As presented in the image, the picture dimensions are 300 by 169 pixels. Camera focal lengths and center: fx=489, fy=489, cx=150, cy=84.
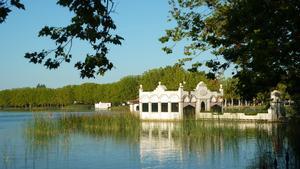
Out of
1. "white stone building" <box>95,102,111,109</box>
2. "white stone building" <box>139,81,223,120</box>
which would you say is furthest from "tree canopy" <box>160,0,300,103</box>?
"white stone building" <box>95,102,111,109</box>

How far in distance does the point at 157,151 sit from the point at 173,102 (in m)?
26.3

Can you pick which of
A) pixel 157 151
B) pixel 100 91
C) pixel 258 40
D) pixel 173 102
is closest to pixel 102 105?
pixel 100 91

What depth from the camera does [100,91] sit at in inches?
4080

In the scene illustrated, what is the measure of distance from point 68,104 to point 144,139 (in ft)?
275

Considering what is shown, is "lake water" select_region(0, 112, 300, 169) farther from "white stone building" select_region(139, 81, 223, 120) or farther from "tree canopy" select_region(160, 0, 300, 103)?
"white stone building" select_region(139, 81, 223, 120)

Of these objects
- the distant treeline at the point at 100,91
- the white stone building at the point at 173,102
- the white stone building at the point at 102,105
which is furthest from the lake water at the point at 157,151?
the white stone building at the point at 102,105

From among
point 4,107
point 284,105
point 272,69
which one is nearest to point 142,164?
point 272,69

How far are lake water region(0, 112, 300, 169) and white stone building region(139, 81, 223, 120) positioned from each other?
68.7ft

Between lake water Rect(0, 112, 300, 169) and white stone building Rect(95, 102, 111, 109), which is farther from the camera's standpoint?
white stone building Rect(95, 102, 111, 109)

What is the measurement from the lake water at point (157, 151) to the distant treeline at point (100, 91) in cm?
4186

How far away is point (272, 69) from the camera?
9.76 meters

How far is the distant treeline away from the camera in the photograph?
71.8 m

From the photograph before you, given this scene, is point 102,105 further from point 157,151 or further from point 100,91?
point 157,151

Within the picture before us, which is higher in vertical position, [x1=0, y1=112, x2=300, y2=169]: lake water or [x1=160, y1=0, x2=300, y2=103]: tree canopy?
[x1=160, y1=0, x2=300, y2=103]: tree canopy
